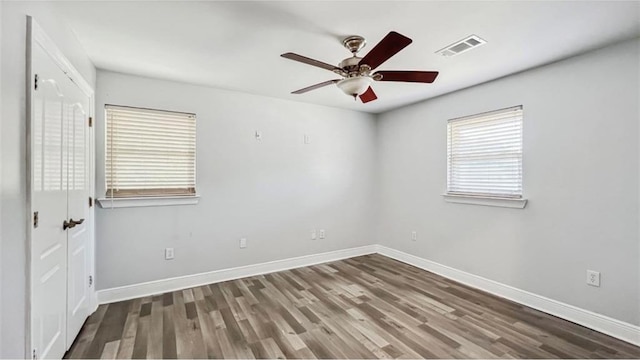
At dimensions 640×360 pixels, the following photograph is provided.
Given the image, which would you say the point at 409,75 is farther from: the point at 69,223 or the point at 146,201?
the point at 146,201

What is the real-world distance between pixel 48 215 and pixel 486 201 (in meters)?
3.86

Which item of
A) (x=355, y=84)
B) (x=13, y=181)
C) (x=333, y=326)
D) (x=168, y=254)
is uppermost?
(x=355, y=84)

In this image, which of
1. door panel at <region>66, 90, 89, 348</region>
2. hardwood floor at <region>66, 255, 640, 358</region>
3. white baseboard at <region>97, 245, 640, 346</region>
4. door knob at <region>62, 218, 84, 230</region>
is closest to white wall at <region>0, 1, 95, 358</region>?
door knob at <region>62, 218, 84, 230</region>

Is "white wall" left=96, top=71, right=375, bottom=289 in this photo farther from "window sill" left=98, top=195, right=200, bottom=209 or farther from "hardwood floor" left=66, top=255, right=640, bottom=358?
"hardwood floor" left=66, top=255, right=640, bottom=358

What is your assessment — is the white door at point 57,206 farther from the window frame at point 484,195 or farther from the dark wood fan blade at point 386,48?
the window frame at point 484,195

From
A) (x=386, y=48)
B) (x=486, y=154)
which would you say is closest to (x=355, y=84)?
(x=386, y=48)

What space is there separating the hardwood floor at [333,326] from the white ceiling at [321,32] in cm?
240

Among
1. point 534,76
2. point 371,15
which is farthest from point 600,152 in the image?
point 371,15

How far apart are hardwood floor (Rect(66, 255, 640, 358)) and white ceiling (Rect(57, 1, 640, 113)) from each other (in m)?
2.40

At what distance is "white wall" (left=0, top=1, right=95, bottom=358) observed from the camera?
48.2 inches

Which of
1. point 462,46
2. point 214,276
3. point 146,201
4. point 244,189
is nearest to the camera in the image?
point 462,46

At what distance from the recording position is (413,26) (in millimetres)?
2008

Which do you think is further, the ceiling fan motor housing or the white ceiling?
the ceiling fan motor housing

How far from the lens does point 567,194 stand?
2.55m
